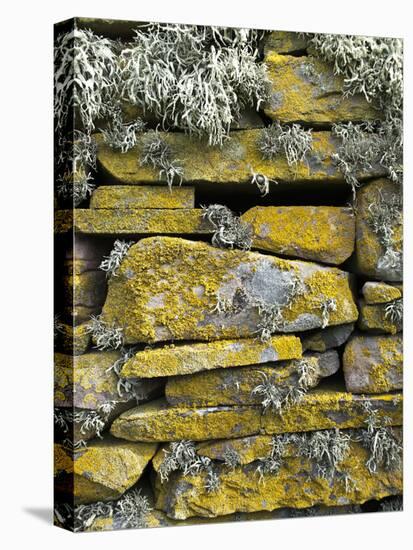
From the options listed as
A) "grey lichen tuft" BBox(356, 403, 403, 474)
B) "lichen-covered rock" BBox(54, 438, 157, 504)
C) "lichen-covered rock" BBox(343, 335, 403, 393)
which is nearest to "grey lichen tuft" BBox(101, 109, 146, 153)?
"lichen-covered rock" BBox(54, 438, 157, 504)

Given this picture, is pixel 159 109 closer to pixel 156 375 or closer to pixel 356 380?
pixel 156 375

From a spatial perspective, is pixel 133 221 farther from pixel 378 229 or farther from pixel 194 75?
pixel 378 229

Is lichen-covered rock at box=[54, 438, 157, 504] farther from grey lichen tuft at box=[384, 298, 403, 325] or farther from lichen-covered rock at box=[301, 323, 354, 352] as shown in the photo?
grey lichen tuft at box=[384, 298, 403, 325]

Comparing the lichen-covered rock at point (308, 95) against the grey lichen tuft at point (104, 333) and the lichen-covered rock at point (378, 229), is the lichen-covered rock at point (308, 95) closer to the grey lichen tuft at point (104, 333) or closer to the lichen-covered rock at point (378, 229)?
the lichen-covered rock at point (378, 229)

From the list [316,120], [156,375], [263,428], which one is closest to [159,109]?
[316,120]

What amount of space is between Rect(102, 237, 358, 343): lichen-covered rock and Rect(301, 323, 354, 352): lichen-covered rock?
0.08 meters

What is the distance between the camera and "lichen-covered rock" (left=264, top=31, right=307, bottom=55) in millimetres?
7008

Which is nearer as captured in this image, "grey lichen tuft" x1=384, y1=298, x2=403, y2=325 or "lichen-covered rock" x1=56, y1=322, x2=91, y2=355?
"lichen-covered rock" x1=56, y1=322, x2=91, y2=355

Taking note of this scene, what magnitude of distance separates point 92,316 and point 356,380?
160cm

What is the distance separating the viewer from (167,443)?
6.84 m

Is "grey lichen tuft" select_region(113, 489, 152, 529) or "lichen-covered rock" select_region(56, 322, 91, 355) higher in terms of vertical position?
"lichen-covered rock" select_region(56, 322, 91, 355)

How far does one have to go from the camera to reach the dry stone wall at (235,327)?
6.68 m

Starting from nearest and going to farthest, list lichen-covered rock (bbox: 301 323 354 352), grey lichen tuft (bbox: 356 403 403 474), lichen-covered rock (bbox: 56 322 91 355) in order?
lichen-covered rock (bbox: 56 322 91 355), lichen-covered rock (bbox: 301 323 354 352), grey lichen tuft (bbox: 356 403 403 474)

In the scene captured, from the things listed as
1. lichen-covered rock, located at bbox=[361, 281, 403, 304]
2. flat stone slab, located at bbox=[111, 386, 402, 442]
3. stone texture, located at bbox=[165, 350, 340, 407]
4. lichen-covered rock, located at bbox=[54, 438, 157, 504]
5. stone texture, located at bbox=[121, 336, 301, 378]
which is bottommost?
lichen-covered rock, located at bbox=[54, 438, 157, 504]
